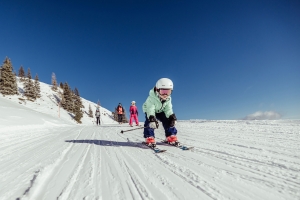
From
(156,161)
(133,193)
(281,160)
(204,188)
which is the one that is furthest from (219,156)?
(133,193)

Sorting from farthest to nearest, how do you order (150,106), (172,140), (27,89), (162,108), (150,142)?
1. (27,89)
2. (162,108)
3. (150,106)
4. (172,140)
5. (150,142)

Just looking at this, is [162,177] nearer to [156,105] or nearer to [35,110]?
[156,105]

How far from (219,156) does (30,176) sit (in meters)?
2.84

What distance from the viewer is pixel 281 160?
258 cm

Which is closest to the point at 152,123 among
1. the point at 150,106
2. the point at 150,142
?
the point at 150,142

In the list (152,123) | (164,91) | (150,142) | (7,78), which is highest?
(7,78)

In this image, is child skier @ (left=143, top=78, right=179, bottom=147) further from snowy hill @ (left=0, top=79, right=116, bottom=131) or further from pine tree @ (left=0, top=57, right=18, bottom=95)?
pine tree @ (left=0, top=57, right=18, bottom=95)

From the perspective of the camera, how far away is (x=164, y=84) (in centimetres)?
498

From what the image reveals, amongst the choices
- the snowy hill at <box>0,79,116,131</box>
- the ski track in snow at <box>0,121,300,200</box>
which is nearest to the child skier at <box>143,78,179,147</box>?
the ski track in snow at <box>0,121,300,200</box>

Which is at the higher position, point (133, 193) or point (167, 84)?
point (167, 84)

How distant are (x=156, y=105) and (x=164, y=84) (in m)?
0.64

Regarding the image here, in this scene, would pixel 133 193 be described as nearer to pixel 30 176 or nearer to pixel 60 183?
pixel 60 183

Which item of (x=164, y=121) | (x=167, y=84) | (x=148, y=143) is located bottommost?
(x=148, y=143)

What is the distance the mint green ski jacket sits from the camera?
5098 millimetres
